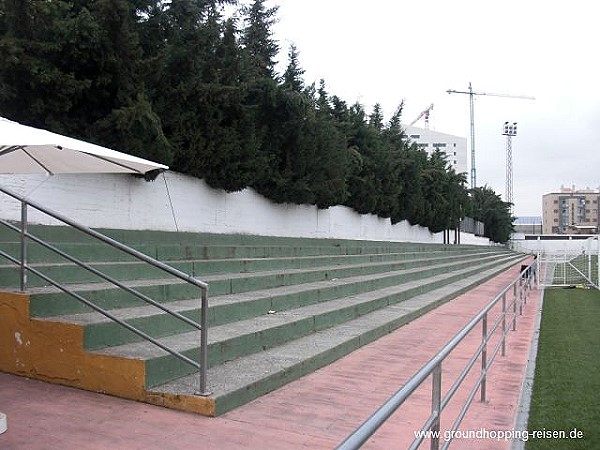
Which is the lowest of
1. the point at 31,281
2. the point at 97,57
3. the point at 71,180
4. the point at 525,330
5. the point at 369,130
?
the point at 525,330

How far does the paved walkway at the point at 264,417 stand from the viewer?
431 centimetres

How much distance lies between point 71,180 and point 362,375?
18.2 feet

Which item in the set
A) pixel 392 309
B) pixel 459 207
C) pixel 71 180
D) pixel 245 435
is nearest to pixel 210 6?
pixel 71 180

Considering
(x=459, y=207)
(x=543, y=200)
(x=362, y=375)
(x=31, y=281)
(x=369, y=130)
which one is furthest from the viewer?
(x=543, y=200)

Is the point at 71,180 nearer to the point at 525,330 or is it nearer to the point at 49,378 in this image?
the point at 49,378

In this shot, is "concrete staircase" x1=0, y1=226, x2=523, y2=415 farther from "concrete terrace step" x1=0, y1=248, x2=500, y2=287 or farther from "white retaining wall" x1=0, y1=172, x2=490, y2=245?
"white retaining wall" x1=0, y1=172, x2=490, y2=245

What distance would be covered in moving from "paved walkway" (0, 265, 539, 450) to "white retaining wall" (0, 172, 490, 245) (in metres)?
3.88

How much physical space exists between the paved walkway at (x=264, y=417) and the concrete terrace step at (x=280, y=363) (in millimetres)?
118

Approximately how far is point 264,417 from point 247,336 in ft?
5.25

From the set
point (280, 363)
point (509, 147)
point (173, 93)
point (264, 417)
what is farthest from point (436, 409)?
point (509, 147)

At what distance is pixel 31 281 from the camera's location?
6.11 m

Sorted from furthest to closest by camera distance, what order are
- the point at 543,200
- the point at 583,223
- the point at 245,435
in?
the point at 543,200 → the point at 583,223 → the point at 245,435

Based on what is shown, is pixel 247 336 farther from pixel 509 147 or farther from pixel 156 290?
pixel 509 147

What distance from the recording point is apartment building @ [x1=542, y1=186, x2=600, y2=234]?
520 feet
